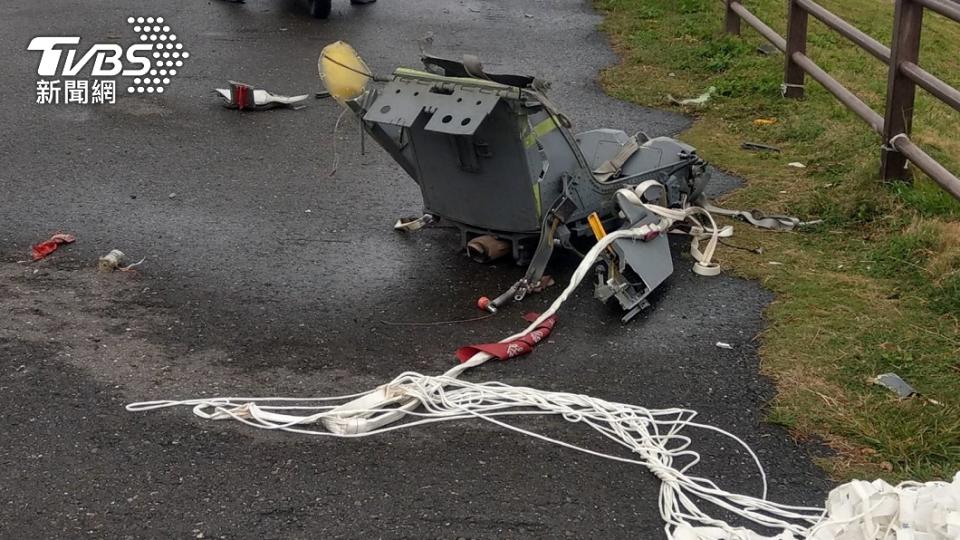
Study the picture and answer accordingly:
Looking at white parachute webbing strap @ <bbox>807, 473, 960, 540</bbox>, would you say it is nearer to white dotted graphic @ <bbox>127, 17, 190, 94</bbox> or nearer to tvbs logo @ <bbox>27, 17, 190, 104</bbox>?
tvbs logo @ <bbox>27, 17, 190, 104</bbox>

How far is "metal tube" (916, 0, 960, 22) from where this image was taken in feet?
18.5

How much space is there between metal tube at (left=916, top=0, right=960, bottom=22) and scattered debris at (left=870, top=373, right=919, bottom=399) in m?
2.00

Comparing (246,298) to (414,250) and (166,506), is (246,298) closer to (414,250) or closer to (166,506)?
(414,250)

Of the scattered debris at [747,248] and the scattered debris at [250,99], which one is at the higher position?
the scattered debris at [747,248]

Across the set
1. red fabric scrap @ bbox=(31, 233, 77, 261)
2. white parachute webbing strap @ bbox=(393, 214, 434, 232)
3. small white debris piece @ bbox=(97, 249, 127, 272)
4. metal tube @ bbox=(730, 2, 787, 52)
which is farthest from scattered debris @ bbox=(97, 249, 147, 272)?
metal tube @ bbox=(730, 2, 787, 52)

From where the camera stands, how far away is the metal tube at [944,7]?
5.64 metres

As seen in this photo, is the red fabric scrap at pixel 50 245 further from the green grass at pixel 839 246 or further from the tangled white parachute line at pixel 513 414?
the green grass at pixel 839 246

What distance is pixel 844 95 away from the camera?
744cm

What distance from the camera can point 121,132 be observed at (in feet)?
26.7

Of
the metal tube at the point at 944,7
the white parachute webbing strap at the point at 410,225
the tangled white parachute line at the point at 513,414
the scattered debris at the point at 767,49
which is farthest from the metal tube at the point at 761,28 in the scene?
the tangled white parachute line at the point at 513,414

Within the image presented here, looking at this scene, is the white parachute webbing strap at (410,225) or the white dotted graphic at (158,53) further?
the white dotted graphic at (158,53)

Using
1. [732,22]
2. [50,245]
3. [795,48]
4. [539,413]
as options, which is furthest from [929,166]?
[732,22]

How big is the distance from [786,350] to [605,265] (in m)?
0.90

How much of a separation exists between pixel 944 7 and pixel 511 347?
2.88 m
